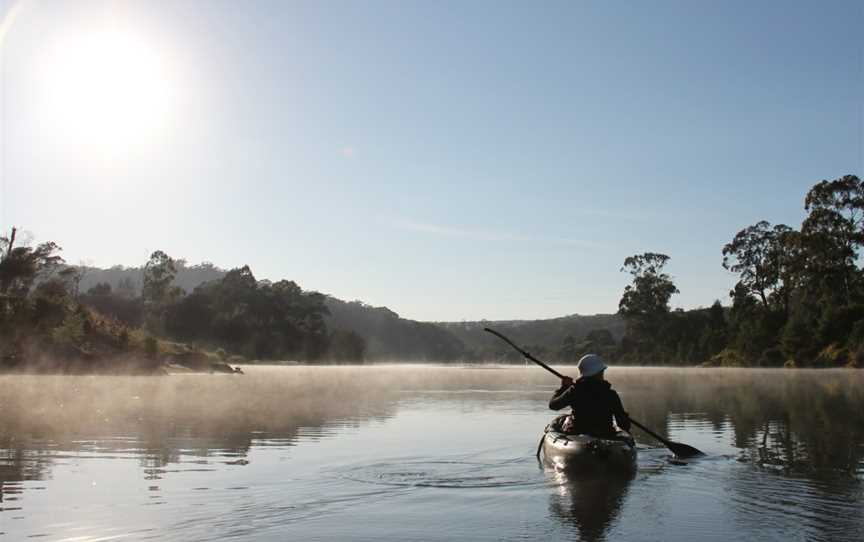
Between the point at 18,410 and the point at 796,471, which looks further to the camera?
the point at 18,410

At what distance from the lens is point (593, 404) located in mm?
15656

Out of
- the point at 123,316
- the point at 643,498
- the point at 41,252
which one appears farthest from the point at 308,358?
the point at 643,498

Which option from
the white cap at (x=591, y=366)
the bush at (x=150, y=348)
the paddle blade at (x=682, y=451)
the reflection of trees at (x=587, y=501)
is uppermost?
the bush at (x=150, y=348)

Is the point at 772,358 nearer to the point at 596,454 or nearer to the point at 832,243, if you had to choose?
the point at 832,243

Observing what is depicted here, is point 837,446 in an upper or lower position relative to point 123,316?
lower

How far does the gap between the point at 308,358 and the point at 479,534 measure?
483 feet

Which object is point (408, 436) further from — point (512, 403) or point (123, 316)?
point (123, 316)

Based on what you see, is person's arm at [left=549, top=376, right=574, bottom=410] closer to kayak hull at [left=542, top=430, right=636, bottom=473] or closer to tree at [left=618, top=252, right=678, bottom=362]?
kayak hull at [left=542, top=430, right=636, bottom=473]

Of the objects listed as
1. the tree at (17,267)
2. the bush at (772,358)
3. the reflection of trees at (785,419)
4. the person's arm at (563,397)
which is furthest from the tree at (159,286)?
the person's arm at (563,397)

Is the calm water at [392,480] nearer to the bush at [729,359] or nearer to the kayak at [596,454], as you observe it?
the kayak at [596,454]

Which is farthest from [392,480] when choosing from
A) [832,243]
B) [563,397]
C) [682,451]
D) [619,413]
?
[832,243]

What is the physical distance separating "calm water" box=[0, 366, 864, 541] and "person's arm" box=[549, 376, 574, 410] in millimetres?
1181

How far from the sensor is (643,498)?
1206 centimetres

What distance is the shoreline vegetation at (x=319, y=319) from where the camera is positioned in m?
57.3
